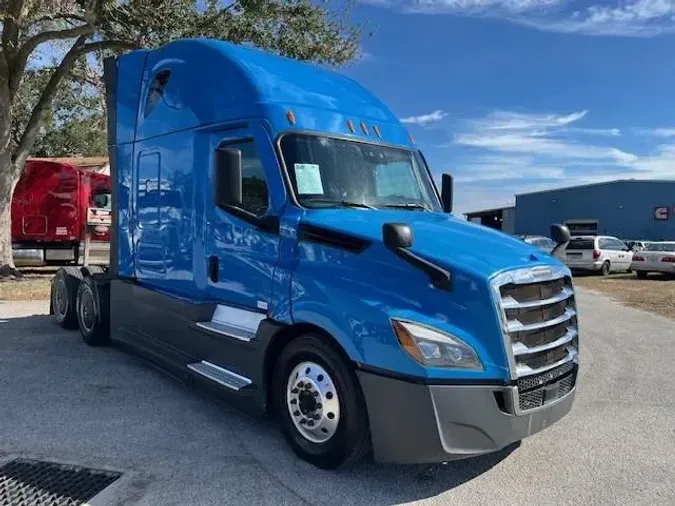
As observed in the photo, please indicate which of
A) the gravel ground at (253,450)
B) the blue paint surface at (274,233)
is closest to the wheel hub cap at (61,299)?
the gravel ground at (253,450)

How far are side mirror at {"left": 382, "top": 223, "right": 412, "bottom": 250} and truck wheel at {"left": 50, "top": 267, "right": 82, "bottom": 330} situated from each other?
608cm

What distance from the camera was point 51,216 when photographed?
16984 millimetres

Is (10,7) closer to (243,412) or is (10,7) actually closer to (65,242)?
(65,242)

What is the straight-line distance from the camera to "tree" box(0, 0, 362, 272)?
13891 mm

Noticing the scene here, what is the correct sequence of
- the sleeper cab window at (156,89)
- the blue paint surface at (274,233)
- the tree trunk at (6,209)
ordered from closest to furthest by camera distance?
the blue paint surface at (274,233) → the sleeper cab window at (156,89) → the tree trunk at (6,209)

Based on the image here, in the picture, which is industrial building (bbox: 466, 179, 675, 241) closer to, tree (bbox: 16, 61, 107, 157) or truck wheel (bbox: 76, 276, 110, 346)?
tree (bbox: 16, 61, 107, 157)

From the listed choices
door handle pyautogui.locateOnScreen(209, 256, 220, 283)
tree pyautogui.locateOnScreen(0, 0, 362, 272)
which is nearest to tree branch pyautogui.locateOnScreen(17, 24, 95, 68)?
tree pyautogui.locateOnScreen(0, 0, 362, 272)

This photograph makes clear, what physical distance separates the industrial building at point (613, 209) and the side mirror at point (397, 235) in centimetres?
4080

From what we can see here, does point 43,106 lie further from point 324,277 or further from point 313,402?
point 313,402

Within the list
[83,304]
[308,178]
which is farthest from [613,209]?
[308,178]

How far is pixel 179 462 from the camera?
428cm

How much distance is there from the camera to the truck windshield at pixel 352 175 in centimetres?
467

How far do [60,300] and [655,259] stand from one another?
2105 cm

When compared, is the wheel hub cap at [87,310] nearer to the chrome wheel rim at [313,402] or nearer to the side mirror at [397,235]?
the chrome wheel rim at [313,402]
